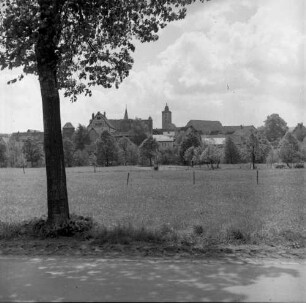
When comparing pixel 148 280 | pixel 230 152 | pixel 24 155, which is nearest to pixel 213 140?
pixel 230 152

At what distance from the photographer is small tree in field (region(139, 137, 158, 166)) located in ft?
317

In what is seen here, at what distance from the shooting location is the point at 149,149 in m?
97.2

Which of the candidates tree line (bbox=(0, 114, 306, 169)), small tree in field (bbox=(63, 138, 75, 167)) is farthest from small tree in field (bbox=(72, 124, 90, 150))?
small tree in field (bbox=(63, 138, 75, 167))

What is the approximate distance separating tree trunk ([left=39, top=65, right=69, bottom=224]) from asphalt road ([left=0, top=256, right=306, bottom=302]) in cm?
247

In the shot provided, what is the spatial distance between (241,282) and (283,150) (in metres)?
75.5

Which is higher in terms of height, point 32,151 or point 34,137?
point 34,137

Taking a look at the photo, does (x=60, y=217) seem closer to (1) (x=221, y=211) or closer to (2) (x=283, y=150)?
(1) (x=221, y=211)

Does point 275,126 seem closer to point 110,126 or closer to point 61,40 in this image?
point 110,126

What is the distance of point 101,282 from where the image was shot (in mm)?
6508

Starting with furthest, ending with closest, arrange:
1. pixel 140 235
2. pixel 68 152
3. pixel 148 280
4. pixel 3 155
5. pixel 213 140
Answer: pixel 213 140, pixel 3 155, pixel 68 152, pixel 140 235, pixel 148 280

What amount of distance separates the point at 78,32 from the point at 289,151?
72945mm

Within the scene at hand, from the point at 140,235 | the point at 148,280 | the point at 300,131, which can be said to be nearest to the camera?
the point at 148,280

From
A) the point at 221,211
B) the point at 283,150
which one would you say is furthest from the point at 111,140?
the point at 221,211

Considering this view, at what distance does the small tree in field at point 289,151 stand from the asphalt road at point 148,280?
2906 inches
